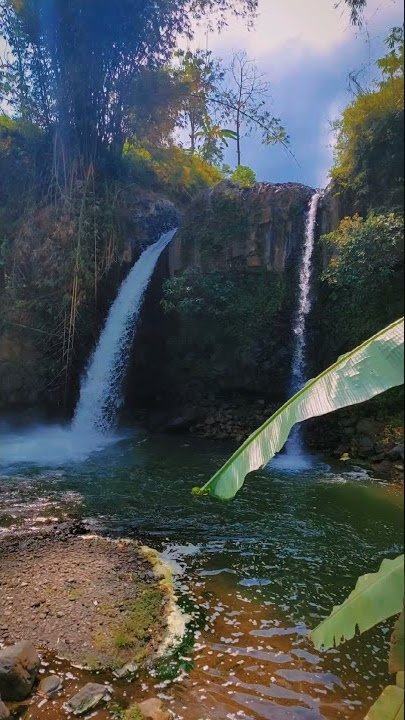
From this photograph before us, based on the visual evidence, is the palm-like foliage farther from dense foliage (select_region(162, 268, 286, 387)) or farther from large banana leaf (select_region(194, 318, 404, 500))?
dense foliage (select_region(162, 268, 286, 387))

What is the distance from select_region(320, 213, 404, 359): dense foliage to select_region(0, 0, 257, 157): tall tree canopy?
708 cm

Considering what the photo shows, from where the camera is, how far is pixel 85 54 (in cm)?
1144

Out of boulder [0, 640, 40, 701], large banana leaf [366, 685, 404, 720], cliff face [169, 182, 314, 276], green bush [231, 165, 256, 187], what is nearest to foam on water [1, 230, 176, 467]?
cliff face [169, 182, 314, 276]

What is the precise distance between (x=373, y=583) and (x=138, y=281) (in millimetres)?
10425

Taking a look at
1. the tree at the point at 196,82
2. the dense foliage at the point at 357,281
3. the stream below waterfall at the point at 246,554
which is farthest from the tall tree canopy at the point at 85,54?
the stream below waterfall at the point at 246,554

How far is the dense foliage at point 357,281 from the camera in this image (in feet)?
22.4

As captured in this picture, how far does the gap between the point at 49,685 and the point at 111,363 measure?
8.34m

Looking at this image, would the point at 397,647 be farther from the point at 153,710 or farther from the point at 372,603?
the point at 153,710

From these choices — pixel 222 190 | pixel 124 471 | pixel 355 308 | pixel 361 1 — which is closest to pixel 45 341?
pixel 124 471

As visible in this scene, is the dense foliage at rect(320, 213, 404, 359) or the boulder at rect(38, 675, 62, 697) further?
the dense foliage at rect(320, 213, 404, 359)

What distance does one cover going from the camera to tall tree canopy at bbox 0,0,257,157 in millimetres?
11188

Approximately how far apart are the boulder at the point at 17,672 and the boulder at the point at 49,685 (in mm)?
60

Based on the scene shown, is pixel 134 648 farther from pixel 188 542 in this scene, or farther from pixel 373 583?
pixel 373 583

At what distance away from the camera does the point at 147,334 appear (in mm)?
11258
